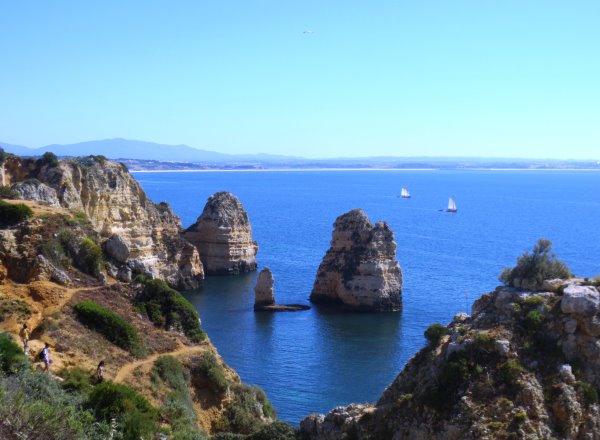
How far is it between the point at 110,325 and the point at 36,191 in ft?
83.3

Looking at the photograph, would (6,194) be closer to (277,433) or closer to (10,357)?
(10,357)

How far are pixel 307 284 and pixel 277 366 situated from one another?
27914 mm

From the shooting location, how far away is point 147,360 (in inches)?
1032

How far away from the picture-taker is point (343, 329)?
56.3 m

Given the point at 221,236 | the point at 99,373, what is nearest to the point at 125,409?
the point at 99,373

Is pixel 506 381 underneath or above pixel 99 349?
above

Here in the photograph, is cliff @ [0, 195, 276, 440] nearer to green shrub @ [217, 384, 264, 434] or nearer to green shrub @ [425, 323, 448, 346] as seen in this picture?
green shrub @ [217, 384, 264, 434]

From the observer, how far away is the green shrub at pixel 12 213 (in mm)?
30625

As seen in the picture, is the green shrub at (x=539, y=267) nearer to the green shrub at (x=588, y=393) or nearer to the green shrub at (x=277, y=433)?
the green shrub at (x=588, y=393)

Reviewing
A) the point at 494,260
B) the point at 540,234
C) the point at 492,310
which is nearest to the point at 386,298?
the point at 494,260

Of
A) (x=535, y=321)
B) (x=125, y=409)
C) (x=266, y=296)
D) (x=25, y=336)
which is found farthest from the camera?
(x=266, y=296)

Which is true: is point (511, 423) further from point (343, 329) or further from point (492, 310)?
point (343, 329)

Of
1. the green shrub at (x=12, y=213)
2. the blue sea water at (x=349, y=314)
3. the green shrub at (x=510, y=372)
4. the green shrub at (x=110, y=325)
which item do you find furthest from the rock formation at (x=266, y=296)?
the green shrub at (x=510, y=372)

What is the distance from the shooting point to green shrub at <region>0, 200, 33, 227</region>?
30.6 metres
